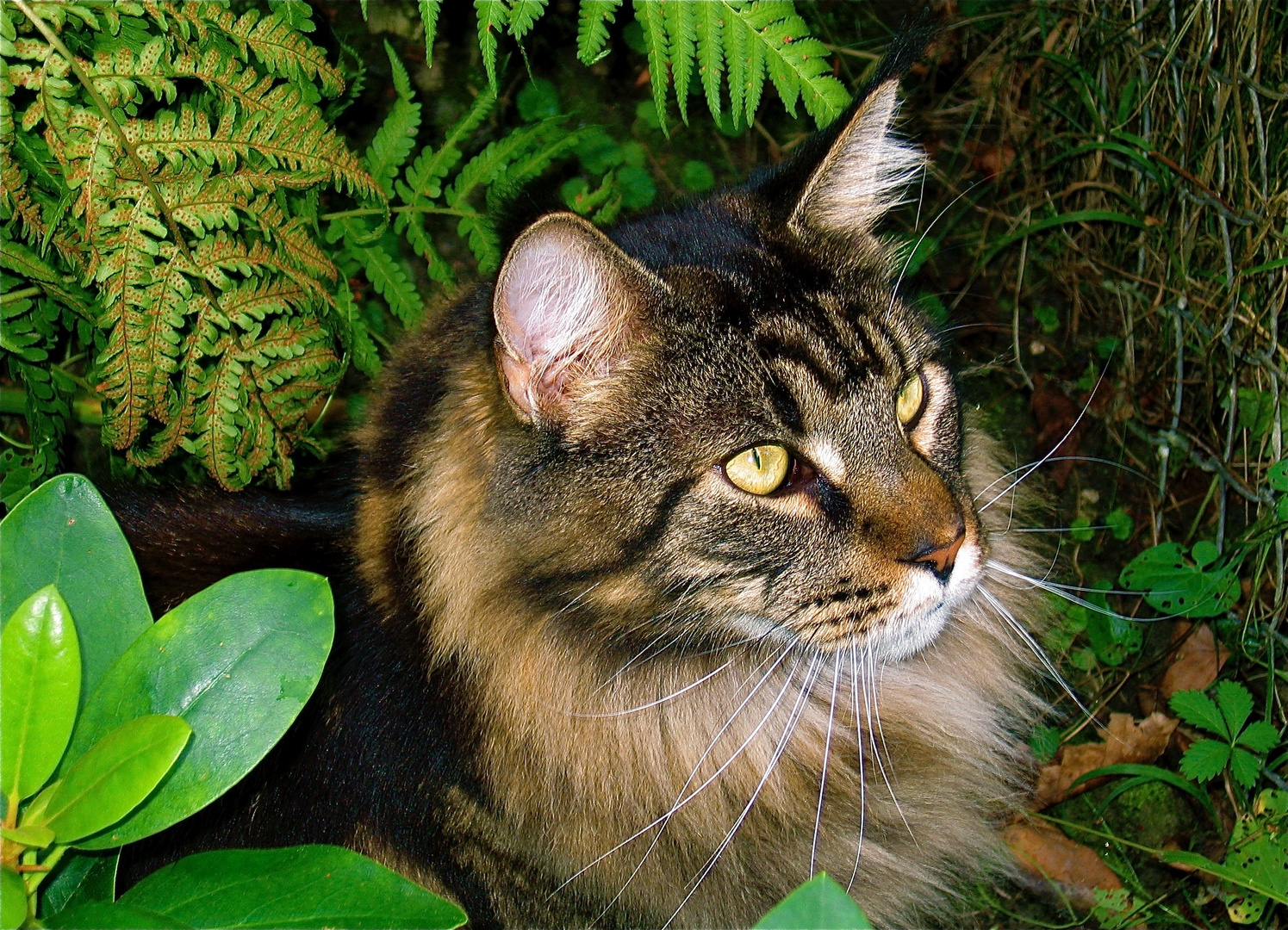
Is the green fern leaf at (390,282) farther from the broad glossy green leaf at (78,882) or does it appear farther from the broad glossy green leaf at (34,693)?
the broad glossy green leaf at (78,882)

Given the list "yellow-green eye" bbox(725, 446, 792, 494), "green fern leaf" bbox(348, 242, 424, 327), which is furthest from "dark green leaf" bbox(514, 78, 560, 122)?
"yellow-green eye" bbox(725, 446, 792, 494)

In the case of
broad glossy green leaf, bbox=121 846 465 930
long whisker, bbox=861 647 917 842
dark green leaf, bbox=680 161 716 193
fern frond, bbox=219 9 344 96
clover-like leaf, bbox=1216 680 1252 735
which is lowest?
clover-like leaf, bbox=1216 680 1252 735

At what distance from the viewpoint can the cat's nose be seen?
1662 mm

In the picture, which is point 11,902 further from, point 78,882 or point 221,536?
point 221,536

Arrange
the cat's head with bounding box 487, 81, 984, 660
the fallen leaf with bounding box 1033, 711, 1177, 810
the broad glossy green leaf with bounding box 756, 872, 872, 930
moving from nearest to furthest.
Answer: the broad glossy green leaf with bounding box 756, 872, 872, 930
the cat's head with bounding box 487, 81, 984, 660
the fallen leaf with bounding box 1033, 711, 1177, 810

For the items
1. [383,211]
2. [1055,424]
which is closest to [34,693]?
[383,211]

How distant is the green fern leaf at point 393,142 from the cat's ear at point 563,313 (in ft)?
3.45

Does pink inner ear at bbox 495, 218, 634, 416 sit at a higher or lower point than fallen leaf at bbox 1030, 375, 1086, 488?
higher

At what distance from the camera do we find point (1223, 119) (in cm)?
260

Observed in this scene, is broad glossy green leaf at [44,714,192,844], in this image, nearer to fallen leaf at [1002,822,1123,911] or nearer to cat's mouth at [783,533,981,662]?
cat's mouth at [783,533,981,662]

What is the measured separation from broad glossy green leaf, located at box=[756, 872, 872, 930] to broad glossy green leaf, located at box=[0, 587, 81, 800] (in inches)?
37.1

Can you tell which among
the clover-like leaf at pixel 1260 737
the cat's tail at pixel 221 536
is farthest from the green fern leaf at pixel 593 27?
the clover-like leaf at pixel 1260 737

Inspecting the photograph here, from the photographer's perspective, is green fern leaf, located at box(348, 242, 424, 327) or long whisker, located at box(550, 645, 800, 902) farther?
green fern leaf, located at box(348, 242, 424, 327)

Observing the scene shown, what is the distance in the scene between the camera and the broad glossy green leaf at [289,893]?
1446 mm
